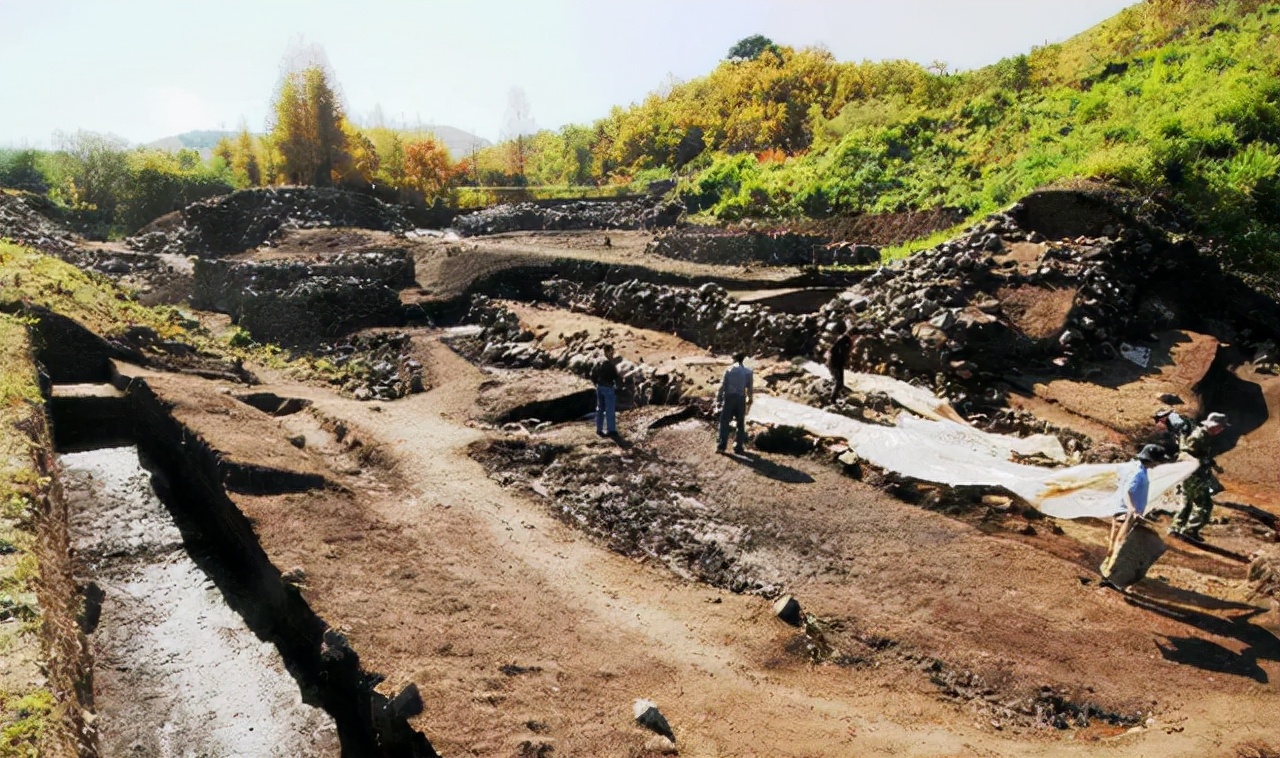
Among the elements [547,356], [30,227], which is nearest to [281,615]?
[547,356]

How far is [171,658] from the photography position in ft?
28.5

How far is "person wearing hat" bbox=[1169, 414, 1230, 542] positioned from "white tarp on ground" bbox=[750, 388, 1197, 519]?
287mm

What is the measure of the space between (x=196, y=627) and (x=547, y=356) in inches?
363

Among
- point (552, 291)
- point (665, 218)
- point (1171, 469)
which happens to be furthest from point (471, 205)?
point (1171, 469)

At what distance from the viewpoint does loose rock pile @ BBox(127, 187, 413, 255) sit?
35344mm

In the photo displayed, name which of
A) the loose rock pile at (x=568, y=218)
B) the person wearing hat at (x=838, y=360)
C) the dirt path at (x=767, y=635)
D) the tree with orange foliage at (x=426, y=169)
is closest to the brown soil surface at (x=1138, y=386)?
the person wearing hat at (x=838, y=360)

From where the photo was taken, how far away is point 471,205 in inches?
1863

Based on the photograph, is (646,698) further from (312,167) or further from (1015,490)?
(312,167)

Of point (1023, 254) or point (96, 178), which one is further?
point (96, 178)

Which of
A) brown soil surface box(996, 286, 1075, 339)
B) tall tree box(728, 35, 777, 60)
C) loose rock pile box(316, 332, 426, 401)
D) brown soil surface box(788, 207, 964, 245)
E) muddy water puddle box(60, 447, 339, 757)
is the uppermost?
tall tree box(728, 35, 777, 60)

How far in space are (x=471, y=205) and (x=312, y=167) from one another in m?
8.82

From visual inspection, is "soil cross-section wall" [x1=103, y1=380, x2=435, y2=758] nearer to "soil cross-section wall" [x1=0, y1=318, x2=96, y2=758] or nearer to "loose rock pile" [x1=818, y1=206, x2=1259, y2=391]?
"soil cross-section wall" [x1=0, y1=318, x2=96, y2=758]

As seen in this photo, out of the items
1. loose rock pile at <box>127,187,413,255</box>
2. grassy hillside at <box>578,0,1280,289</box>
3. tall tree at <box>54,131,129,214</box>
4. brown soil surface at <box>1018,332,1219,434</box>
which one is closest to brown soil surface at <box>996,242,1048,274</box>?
brown soil surface at <box>1018,332,1219,434</box>

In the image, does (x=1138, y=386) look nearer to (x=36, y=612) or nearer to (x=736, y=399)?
(x=736, y=399)
